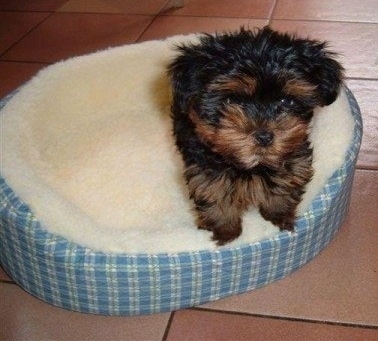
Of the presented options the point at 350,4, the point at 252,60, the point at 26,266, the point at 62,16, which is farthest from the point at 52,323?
the point at 350,4

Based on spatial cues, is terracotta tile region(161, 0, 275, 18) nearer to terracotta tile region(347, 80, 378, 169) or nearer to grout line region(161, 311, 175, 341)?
terracotta tile region(347, 80, 378, 169)

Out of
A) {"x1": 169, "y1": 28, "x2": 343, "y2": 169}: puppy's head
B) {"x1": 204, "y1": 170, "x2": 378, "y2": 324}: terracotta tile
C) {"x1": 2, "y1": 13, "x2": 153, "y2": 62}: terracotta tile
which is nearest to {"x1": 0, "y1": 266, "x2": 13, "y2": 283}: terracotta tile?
{"x1": 204, "y1": 170, "x2": 378, "y2": 324}: terracotta tile

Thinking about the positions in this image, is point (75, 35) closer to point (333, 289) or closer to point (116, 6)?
point (116, 6)

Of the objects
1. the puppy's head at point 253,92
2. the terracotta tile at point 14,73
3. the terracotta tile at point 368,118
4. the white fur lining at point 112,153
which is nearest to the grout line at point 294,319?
the white fur lining at point 112,153

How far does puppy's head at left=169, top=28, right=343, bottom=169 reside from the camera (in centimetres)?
162

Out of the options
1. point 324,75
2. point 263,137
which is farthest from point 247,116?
point 324,75

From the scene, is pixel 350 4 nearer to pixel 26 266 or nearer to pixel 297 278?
pixel 297 278

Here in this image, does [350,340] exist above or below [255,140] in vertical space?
below

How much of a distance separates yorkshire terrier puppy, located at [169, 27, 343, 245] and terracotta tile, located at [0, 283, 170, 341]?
423 millimetres

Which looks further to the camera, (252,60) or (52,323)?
(52,323)

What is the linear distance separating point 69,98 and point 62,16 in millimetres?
1876

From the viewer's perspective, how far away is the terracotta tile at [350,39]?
357 cm

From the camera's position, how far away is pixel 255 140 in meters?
1.61

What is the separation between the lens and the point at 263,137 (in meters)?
1.61
